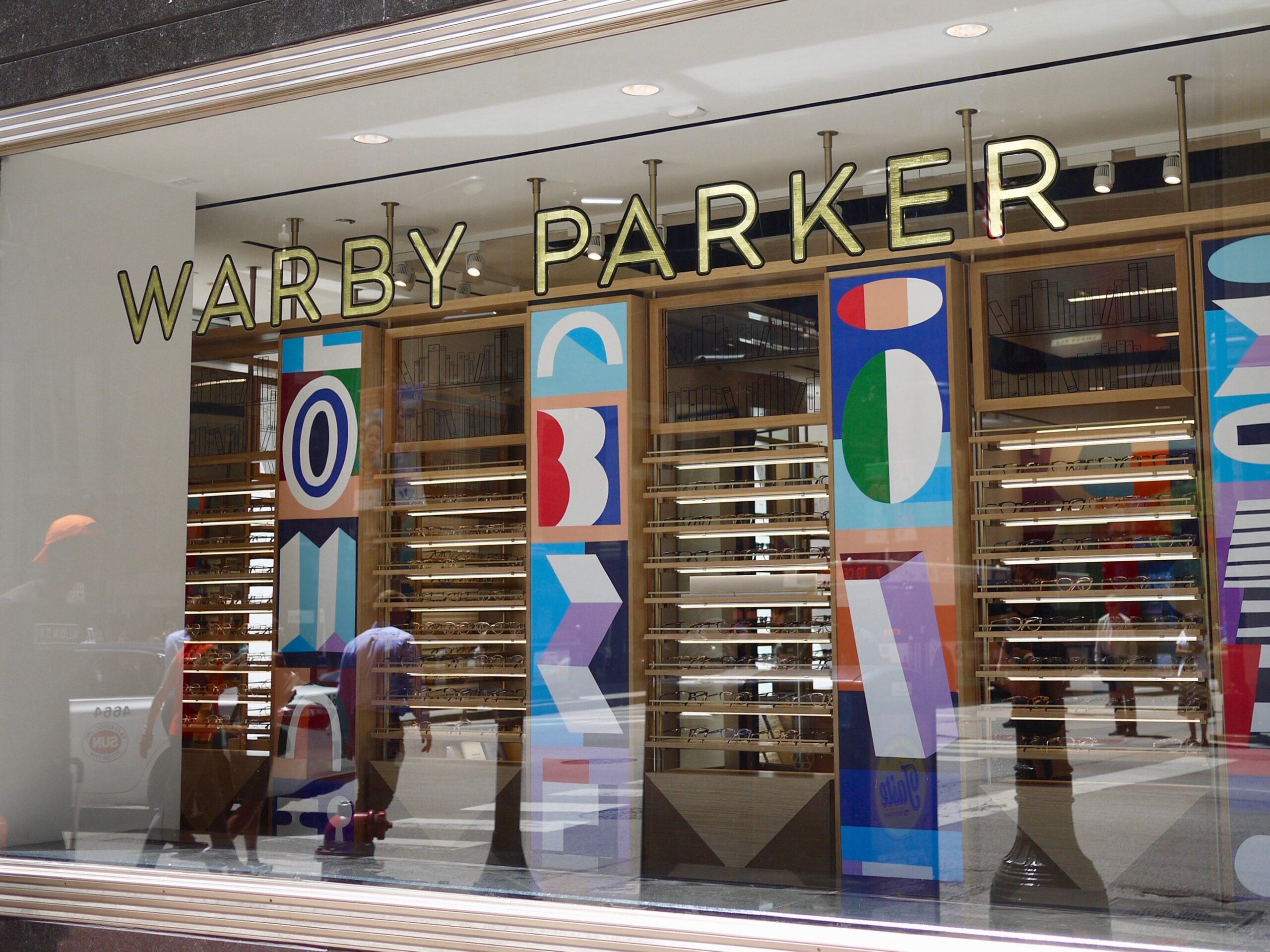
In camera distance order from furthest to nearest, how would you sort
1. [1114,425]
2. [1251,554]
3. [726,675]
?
[726,675]
[1114,425]
[1251,554]

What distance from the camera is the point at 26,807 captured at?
12.6 ft

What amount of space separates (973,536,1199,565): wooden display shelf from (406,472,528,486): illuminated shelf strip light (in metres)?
1.52

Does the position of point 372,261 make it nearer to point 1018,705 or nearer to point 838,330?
point 838,330

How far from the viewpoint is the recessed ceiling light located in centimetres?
313

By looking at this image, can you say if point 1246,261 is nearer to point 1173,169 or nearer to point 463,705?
point 1173,169

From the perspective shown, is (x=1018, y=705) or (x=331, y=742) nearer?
(x=1018, y=705)

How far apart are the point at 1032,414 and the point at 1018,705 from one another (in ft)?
2.83

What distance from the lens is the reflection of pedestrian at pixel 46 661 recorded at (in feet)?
12.7

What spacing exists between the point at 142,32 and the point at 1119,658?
3159mm

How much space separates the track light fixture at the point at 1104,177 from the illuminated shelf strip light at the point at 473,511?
206cm

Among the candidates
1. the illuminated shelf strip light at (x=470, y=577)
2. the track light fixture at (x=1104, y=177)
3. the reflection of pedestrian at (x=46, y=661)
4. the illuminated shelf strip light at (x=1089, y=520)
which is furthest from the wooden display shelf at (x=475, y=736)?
the track light fixture at (x=1104, y=177)

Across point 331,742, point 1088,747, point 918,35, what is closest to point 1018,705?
point 1088,747

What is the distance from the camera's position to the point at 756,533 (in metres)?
4.21

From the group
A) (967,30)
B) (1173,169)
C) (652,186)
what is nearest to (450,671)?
(652,186)
